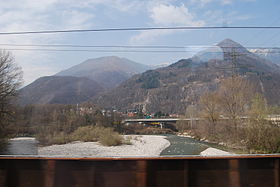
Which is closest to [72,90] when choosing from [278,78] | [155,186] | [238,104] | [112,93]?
[112,93]

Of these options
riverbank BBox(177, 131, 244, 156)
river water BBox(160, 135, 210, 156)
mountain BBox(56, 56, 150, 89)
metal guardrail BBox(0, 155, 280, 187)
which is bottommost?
river water BBox(160, 135, 210, 156)

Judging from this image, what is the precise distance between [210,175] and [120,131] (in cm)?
930

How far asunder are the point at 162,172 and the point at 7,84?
10.6 metres

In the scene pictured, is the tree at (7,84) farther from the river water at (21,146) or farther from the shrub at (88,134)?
the shrub at (88,134)

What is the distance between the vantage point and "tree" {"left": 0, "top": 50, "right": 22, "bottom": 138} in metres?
11.5

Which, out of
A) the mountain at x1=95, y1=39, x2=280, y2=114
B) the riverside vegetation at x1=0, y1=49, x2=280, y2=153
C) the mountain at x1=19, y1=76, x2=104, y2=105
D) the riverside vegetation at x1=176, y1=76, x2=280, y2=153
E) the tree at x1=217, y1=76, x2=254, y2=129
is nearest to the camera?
the riverside vegetation at x1=0, y1=49, x2=280, y2=153

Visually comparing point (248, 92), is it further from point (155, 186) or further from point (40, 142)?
point (155, 186)

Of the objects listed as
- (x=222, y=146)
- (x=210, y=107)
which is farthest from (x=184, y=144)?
(x=222, y=146)

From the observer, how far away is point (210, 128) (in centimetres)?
2583

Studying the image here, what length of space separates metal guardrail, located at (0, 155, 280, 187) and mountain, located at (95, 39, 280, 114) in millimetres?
10590

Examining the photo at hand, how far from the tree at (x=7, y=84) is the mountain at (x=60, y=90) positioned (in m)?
0.59

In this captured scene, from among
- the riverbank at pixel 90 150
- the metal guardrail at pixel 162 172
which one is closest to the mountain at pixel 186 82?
the riverbank at pixel 90 150

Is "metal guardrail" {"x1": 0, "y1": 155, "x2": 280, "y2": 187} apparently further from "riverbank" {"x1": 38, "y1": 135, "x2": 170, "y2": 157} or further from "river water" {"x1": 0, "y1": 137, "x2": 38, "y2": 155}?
"river water" {"x1": 0, "y1": 137, "x2": 38, "y2": 155}

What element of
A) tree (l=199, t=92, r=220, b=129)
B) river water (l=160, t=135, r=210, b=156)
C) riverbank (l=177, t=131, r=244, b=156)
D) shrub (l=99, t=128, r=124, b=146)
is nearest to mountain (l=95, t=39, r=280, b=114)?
tree (l=199, t=92, r=220, b=129)
